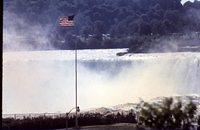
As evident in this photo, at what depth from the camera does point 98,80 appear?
315ft

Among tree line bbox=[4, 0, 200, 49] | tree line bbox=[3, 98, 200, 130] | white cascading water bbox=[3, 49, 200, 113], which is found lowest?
white cascading water bbox=[3, 49, 200, 113]

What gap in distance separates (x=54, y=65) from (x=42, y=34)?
22.6m

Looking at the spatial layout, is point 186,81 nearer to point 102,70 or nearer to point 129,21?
point 102,70

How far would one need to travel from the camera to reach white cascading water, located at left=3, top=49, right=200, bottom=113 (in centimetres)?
6781

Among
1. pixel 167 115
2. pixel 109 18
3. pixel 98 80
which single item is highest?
pixel 109 18

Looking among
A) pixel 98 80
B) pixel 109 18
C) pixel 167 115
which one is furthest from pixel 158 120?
pixel 109 18

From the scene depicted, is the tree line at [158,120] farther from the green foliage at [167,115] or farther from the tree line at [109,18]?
the tree line at [109,18]

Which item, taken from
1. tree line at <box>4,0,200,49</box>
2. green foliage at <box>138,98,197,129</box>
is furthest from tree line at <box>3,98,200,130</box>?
tree line at <box>4,0,200,49</box>

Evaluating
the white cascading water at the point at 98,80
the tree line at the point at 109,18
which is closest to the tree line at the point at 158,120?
the white cascading water at the point at 98,80

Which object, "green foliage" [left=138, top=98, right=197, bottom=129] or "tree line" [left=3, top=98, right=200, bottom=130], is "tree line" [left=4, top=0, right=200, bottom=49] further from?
"green foliage" [left=138, top=98, right=197, bottom=129]

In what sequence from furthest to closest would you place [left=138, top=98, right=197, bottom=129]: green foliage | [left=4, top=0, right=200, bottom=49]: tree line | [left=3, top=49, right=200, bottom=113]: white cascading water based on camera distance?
[left=4, top=0, right=200, bottom=49]: tree line
[left=3, top=49, right=200, bottom=113]: white cascading water
[left=138, top=98, right=197, bottom=129]: green foliage

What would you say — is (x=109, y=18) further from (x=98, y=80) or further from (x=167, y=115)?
(x=167, y=115)

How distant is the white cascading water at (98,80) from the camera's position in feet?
222

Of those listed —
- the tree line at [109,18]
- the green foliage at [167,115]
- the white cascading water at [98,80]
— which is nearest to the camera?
the green foliage at [167,115]
